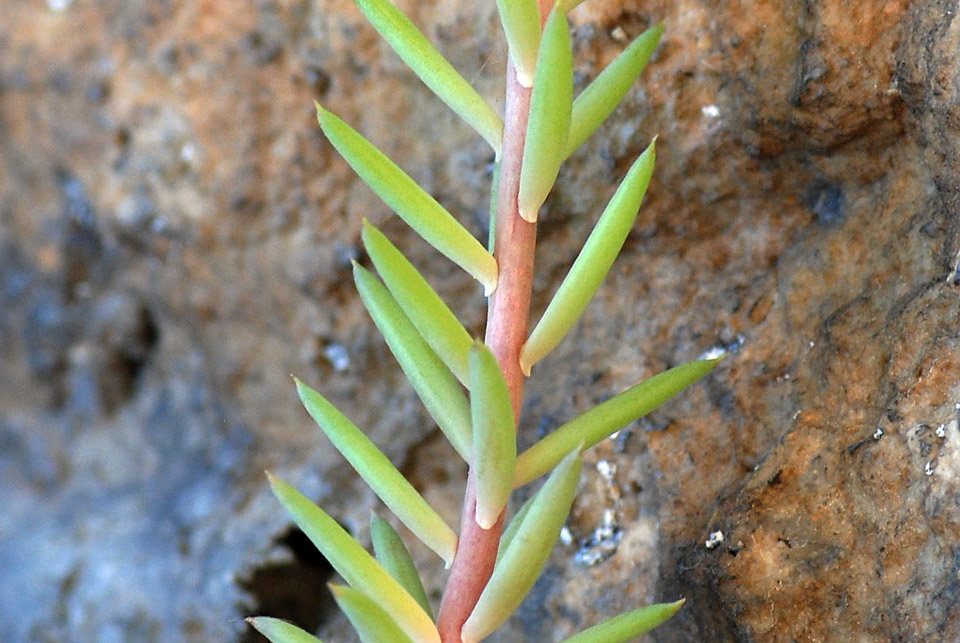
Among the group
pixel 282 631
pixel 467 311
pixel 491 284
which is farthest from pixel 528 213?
pixel 467 311

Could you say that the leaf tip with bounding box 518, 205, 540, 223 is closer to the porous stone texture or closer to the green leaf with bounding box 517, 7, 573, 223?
the green leaf with bounding box 517, 7, 573, 223

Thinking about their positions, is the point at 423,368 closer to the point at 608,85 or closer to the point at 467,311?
the point at 608,85

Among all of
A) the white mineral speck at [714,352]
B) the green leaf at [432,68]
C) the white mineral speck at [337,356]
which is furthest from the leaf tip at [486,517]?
the white mineral speck at [337,356]

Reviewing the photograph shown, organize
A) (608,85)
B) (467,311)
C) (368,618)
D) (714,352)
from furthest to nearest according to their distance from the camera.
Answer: (467,311) < (714,352) < (608,85) < (368,618)

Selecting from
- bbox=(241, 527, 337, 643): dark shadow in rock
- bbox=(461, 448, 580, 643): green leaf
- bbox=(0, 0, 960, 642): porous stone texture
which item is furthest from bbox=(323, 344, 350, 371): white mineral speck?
bbox=(461, 448, 580, 643): green leaf

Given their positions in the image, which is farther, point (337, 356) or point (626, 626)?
point (337, 356)
